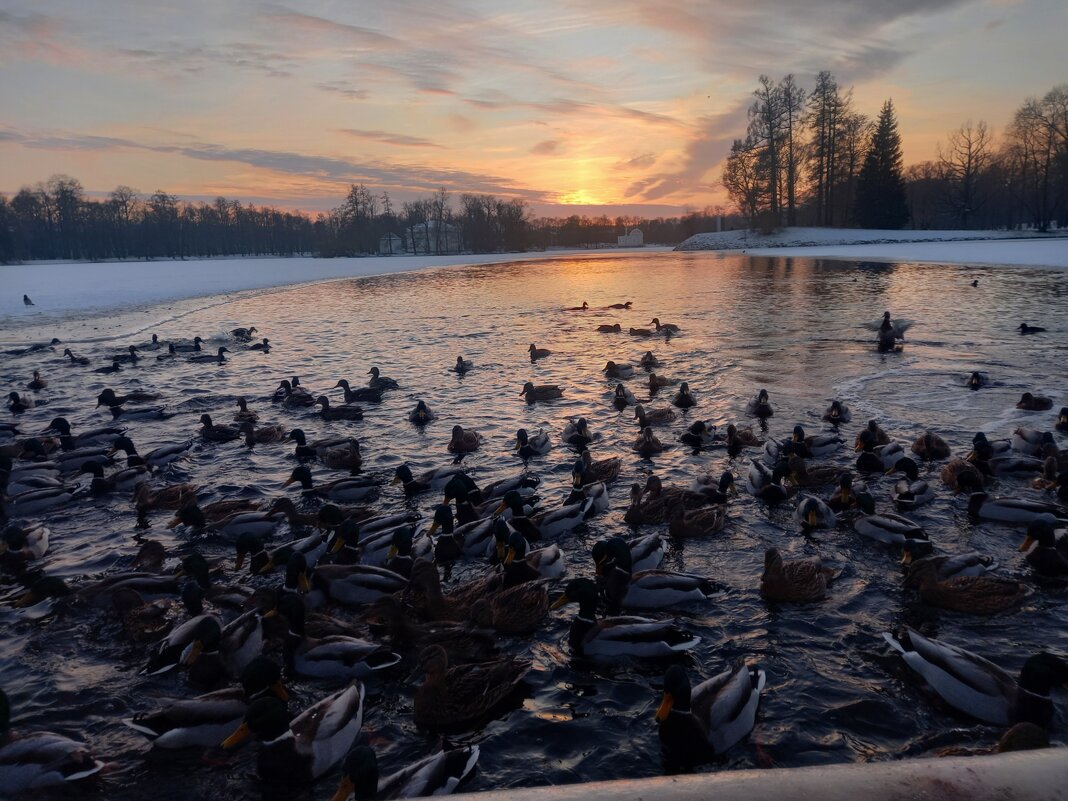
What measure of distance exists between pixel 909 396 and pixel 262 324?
25.1 meters

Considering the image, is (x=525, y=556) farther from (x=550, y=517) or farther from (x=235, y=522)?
(x=235, y=522)

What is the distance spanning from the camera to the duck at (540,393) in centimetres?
1482

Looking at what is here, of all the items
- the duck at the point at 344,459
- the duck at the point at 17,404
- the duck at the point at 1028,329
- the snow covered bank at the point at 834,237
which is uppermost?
the snow covered bank at the point at 834,237

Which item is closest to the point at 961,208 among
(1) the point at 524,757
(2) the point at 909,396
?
(2) the point at 909,396

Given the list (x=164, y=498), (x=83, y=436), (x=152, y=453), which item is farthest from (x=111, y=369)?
(x=164, y=498)

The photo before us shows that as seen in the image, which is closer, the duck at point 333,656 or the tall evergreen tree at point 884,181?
the duck at point 333,656

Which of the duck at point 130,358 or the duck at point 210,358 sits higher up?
the duck at point 130,358

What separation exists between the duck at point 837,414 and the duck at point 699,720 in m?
8.36

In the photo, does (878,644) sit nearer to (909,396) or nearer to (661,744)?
(661,744)

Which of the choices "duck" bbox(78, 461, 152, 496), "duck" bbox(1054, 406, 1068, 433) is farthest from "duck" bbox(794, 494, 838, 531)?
"duck" bbox(78, 461, 152, 496)

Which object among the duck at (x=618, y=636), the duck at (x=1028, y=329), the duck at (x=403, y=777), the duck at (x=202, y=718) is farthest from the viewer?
the duck at (x=1028, y=329)

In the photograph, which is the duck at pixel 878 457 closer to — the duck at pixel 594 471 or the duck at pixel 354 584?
the duck at pixel 594 471

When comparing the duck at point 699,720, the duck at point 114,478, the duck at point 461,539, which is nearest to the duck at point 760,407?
the duck at point 461,539

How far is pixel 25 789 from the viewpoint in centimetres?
435
